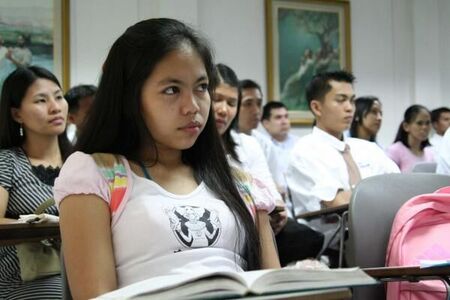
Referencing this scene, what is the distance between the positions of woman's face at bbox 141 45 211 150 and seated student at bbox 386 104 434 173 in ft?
12.9

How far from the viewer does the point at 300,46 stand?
17.4 feet

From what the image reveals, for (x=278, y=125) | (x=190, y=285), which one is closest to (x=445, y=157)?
(x=190, y=285)

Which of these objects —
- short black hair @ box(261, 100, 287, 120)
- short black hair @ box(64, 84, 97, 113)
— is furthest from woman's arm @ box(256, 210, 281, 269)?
short black hair @ box(261, 100, 287, 120)

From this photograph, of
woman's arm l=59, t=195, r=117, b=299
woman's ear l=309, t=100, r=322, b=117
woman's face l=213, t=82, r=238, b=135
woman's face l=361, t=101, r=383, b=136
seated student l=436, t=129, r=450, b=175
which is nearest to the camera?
woman's arm l=59, t=195, r=117, b=299

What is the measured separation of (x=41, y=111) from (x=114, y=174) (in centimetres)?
116

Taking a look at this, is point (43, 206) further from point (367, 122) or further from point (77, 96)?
point (367, 122)

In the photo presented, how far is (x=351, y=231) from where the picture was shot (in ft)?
5.12

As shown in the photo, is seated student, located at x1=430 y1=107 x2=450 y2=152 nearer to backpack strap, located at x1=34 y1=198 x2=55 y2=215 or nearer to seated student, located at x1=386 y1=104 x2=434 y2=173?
seated student, located at x1=386 y1=104 x2=434 y2=173

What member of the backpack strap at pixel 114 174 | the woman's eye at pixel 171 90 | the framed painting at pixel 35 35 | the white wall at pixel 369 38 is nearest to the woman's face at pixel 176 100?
the woman's eye at pixel 171 90

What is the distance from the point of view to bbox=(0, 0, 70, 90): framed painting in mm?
4211

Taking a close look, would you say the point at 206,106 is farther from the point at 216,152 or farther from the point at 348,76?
the point at 348,76

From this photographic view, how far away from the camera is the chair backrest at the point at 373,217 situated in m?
1.55

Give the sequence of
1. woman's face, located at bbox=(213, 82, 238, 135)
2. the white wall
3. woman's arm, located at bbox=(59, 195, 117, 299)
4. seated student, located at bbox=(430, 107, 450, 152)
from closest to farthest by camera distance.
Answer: woman's arm, located at bbox=(59, 195, 117, 299) → woman's face, located at bbox=(213, 82, 238, 135) → the white wall → seated student, located at bbox=(430, 107, 450, 152)

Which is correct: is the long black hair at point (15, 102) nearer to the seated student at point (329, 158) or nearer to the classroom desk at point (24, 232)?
the classroom desk at point (24, 232)
